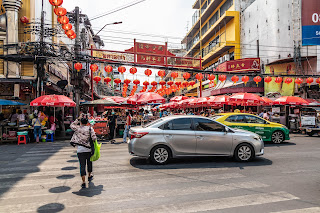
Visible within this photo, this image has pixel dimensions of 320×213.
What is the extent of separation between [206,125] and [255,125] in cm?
529

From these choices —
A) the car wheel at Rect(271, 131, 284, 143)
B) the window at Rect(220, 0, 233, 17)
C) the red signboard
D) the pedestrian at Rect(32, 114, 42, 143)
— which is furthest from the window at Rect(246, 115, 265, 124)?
the window at Rect(220, 0, 233, 17)

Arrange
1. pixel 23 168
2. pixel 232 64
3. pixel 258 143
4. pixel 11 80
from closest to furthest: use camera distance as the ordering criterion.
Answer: pixel 23 168, pixel 258 143, pixel 11 80, pixel 232 64

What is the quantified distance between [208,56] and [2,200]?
35291 millimetres

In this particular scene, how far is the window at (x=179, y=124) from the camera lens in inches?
313

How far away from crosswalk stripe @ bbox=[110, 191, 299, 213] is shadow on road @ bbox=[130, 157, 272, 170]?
255 centimetres

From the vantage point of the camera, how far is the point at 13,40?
18.0 meters

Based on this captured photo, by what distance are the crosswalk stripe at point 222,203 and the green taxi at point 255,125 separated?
689 cm

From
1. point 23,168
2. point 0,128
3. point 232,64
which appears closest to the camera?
point 23,168

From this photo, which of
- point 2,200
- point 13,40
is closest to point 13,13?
point 13,40

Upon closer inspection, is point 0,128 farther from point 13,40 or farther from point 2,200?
point 2,200

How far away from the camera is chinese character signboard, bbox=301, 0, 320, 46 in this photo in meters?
19.2

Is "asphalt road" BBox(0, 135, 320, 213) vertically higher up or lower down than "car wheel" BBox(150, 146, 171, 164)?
lower down

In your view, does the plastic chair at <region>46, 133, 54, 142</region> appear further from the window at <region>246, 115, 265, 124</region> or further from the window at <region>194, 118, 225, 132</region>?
the window at <region>246, 115, 265, 124</region>

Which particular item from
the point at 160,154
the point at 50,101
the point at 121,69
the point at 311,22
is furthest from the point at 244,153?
the point at 311,22
